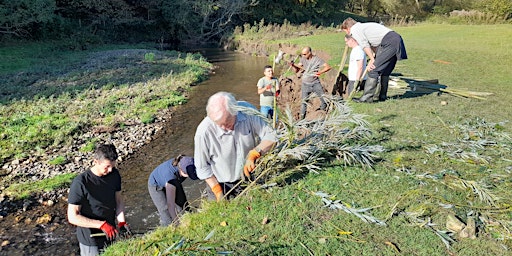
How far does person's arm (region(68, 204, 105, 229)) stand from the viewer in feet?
12.6

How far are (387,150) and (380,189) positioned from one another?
4.11 feet

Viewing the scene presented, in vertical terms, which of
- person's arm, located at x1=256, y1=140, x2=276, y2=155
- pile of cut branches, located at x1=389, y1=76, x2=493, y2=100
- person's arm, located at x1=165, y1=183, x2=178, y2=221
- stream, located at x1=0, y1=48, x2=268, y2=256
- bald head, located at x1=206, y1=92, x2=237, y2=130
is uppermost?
bald head, located at x1=206, y1=92, x2=237, y2=130

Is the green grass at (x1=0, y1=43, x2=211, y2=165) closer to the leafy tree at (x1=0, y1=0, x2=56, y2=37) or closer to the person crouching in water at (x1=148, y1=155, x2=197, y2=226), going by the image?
the leafy tree at (x1=0, y1=0, x2=56, y2=37)

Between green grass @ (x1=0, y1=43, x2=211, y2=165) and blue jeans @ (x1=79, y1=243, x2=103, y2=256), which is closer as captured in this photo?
blue jeans @ (x1=79, y1=243, x2=103, y2=256)

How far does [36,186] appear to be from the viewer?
7629mm

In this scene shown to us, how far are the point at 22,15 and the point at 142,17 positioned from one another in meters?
12.5

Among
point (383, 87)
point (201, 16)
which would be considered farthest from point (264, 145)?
point (201, 16)

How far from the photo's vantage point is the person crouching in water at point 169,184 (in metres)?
4.67

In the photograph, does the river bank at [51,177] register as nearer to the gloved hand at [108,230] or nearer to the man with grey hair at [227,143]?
the gloved hand at [108,230]

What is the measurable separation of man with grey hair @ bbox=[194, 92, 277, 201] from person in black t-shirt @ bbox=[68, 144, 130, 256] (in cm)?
100

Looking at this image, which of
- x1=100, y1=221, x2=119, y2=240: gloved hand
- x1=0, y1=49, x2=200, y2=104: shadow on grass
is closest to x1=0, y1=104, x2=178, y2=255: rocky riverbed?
x1=100, y1=221, x2=119, y2=240: gloved hand

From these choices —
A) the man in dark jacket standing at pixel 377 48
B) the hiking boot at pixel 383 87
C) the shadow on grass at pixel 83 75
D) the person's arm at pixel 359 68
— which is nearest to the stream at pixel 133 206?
the shadow on grass at pixel 83 75

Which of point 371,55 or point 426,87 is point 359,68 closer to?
point 371,55

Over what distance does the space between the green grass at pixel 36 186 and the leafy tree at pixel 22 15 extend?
2046 cm
